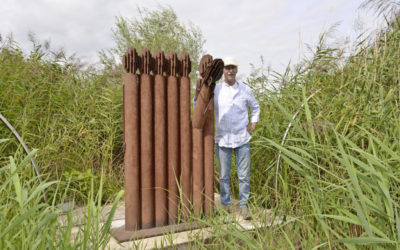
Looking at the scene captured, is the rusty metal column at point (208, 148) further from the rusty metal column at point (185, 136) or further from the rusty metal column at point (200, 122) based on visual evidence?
the rusty metal column at point (185, 136)

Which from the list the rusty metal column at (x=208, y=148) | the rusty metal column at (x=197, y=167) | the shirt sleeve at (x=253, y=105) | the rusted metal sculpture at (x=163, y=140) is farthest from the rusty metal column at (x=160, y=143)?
the shirt sleeve at (x=253, y=105)

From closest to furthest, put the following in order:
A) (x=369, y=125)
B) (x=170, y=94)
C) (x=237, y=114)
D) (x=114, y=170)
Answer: (x=369, y=125), (x=170, y=94), (x=237, y=114), (x=114, y=170)

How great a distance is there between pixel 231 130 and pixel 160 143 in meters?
0.85

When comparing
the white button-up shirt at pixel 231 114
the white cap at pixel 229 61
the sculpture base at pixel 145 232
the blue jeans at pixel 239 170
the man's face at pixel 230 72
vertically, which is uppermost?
the white cap at pixel 229 61

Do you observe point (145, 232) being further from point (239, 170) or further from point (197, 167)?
point (239, 170)

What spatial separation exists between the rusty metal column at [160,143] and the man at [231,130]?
0.72 meters

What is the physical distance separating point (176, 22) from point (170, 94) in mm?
16548

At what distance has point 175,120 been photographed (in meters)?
2.92

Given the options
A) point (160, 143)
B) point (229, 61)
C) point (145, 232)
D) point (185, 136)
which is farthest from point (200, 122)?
point (145, 232)

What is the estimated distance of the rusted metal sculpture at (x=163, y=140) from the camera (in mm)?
2752

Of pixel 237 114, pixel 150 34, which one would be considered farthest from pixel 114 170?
pixel 150 34

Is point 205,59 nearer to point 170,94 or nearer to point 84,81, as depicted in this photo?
point 170,94

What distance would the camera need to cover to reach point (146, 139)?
9.16 ft

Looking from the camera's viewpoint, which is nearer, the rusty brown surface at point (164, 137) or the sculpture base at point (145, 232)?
the sculpture base at point (145, 232)
